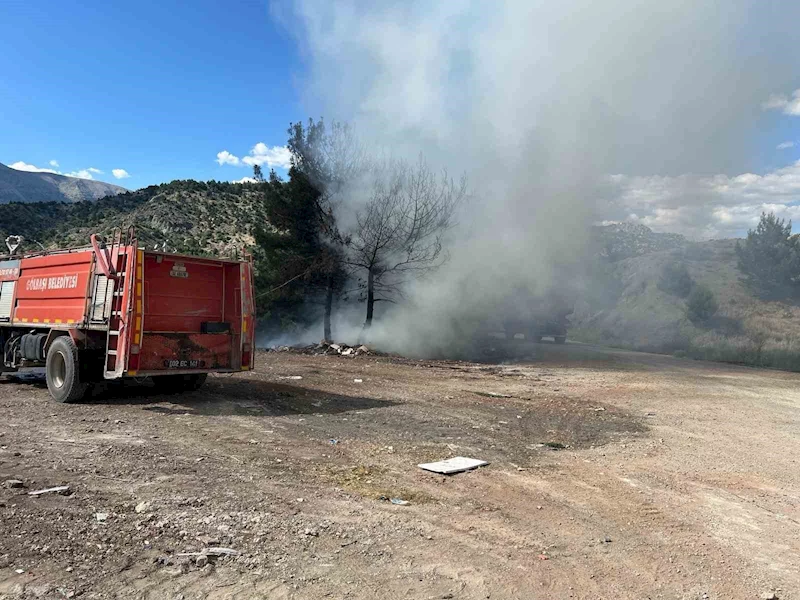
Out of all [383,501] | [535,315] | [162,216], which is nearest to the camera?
[383,501]

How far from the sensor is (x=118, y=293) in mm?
7906

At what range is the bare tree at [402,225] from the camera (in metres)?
18.8

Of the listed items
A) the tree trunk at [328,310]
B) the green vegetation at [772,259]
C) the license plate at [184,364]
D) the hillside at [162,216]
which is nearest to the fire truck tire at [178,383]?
the license plate at [184,364]

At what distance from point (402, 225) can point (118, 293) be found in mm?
11966

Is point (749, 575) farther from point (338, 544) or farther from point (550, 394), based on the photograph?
point (550, 394)

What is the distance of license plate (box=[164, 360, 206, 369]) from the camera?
8180mm

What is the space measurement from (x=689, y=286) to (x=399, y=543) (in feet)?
155

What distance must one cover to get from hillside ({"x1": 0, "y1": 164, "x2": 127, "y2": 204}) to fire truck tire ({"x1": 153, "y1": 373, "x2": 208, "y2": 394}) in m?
68.4

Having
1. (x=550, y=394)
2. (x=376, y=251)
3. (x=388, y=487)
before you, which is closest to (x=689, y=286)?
(x=376, y=251)

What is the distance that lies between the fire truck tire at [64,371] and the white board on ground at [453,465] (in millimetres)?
5317

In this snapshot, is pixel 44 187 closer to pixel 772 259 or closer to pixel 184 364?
pixel 772 259

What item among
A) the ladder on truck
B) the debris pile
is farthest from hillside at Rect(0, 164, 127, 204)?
the ladder on truck

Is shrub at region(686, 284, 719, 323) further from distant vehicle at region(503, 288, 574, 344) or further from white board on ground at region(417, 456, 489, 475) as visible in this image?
white board on ground at region(417, 456, 489, 475)

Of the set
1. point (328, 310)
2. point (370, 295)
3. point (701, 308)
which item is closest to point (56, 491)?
point (370, 295)
